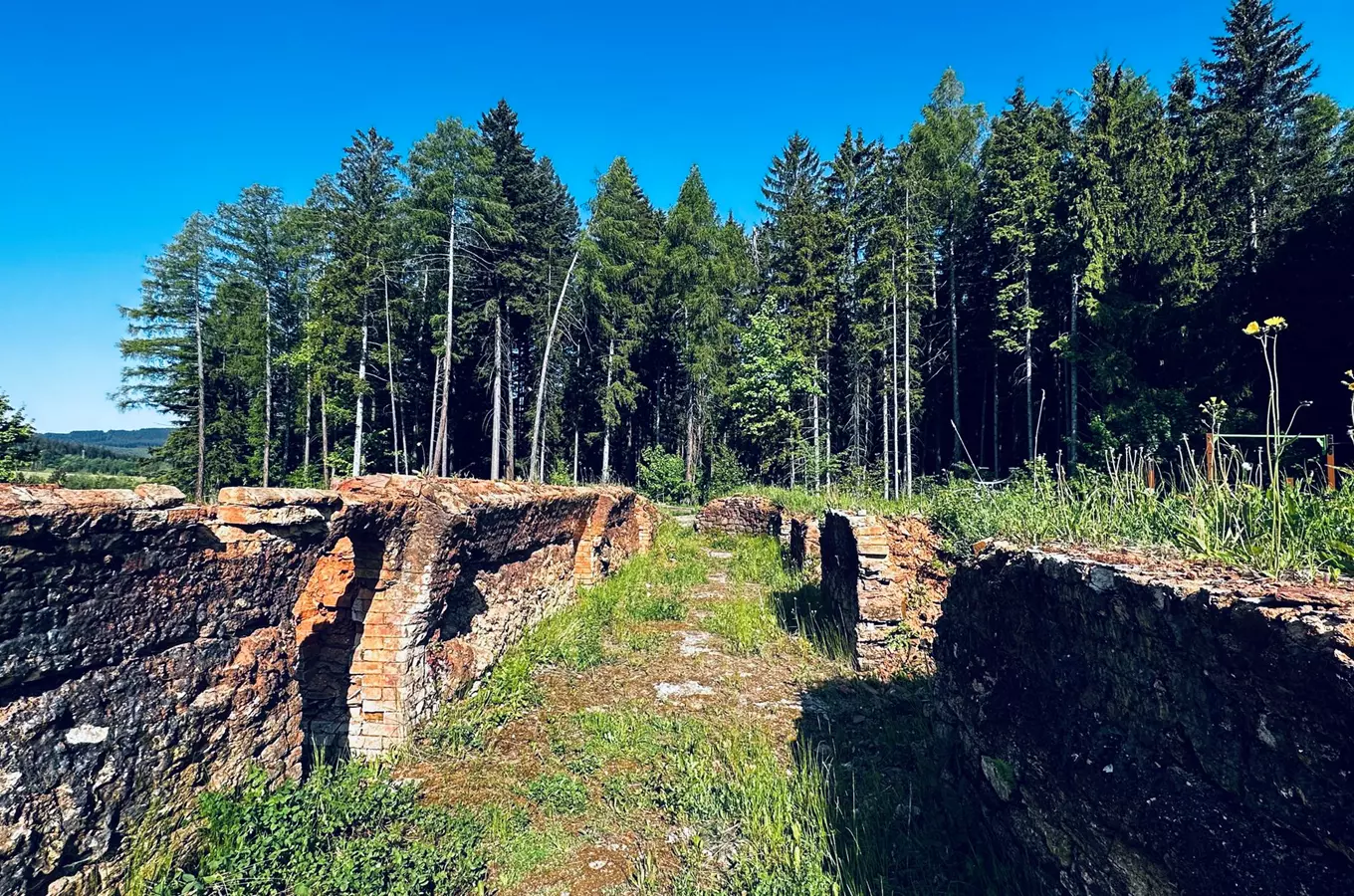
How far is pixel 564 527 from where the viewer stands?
31.8ft

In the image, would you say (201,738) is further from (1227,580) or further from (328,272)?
(328,272)

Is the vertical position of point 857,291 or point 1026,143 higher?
point 1026,143

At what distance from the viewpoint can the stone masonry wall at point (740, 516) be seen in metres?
18.3

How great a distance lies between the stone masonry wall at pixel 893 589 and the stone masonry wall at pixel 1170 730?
3277mm

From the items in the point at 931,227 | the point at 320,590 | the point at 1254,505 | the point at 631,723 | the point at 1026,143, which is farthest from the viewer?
the point at 931,227

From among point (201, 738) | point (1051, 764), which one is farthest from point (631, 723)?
point (1051, 764)

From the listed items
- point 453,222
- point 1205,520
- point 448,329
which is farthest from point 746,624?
point 453,222

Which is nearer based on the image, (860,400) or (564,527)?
(564,527)

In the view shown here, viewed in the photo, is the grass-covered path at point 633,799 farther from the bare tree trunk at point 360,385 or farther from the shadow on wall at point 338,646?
the bare tree trunk at point 360,385

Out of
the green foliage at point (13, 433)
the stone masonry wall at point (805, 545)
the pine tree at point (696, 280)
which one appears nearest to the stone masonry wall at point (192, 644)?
the stone masonry wall at point (805, 545)

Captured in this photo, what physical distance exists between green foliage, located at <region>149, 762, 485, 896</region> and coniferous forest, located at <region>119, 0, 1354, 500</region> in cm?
1619

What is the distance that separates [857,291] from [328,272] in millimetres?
22413

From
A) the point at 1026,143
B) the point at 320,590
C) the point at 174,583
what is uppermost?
the point at 1026,143

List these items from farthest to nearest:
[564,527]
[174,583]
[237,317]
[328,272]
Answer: [237,317] → [328,272] → [564,527] → [174,583]
